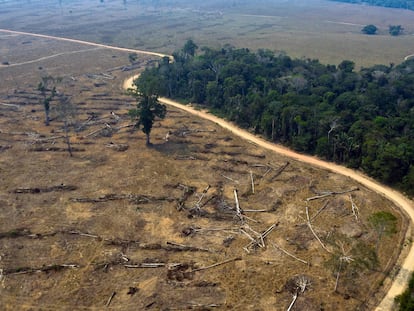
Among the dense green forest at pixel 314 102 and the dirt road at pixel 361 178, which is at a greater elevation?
the dense green forest at pixel 314 102

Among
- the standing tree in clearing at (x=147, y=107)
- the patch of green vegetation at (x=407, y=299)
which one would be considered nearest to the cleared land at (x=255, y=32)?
the standing tree in clearing at (x=147, y=107)

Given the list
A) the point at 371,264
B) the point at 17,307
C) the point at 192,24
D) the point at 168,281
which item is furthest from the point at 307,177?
the point at 192,24

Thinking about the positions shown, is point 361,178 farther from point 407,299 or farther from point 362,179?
point 407,299

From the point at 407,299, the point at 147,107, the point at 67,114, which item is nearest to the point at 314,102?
the point at 147,107

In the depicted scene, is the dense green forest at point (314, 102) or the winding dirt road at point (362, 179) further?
the dense green forest at point (314, 102)

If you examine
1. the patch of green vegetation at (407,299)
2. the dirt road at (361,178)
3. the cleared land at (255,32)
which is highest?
the cleared land at (255,32)

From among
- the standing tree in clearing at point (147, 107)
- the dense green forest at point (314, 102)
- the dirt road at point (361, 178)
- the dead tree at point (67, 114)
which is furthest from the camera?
the standing tree in clearing at point (147, 107)

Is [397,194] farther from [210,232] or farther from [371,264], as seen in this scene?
[210,232]

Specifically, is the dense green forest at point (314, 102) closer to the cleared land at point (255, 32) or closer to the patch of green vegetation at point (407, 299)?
the patch of green vegetation at point (407, 299)
